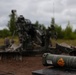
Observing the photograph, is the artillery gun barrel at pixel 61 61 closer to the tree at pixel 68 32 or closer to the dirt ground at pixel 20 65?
the dirt ground at pixel 20 65

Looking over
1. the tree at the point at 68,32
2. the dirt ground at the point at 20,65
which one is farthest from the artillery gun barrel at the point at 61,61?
the tree at the point at 68,32

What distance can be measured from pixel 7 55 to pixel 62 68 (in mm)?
8298

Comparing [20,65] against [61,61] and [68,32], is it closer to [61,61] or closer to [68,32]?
[61,61]

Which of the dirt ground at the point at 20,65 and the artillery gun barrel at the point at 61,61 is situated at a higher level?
the artillery gun barrel at the point at 61,61

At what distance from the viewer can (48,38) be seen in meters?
15.5

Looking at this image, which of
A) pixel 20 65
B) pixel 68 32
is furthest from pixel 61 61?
pixel 68 32

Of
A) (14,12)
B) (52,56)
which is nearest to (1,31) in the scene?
(14,12)

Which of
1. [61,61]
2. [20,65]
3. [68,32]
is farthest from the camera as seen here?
[68,32]

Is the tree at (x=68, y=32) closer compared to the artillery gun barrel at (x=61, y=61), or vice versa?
the artillery gun barrel at (x=61, y=61)

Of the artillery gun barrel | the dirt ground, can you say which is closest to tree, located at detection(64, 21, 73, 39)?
the dirt ground

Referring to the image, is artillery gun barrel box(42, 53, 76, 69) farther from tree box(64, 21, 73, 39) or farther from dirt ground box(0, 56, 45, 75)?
tree box(64, 21, 73, 39)

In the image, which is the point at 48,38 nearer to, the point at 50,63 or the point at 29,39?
the point at 29,39

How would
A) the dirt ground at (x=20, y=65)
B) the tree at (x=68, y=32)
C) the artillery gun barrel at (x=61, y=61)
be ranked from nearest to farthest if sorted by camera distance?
the artillery gun barrel at (x=61, y=61), the dirt ground at (x=20, y=65), the tree at (x=68, y=32)

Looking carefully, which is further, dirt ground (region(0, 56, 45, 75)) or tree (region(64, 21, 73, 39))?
tree (region(64, 21, 73, 39))
